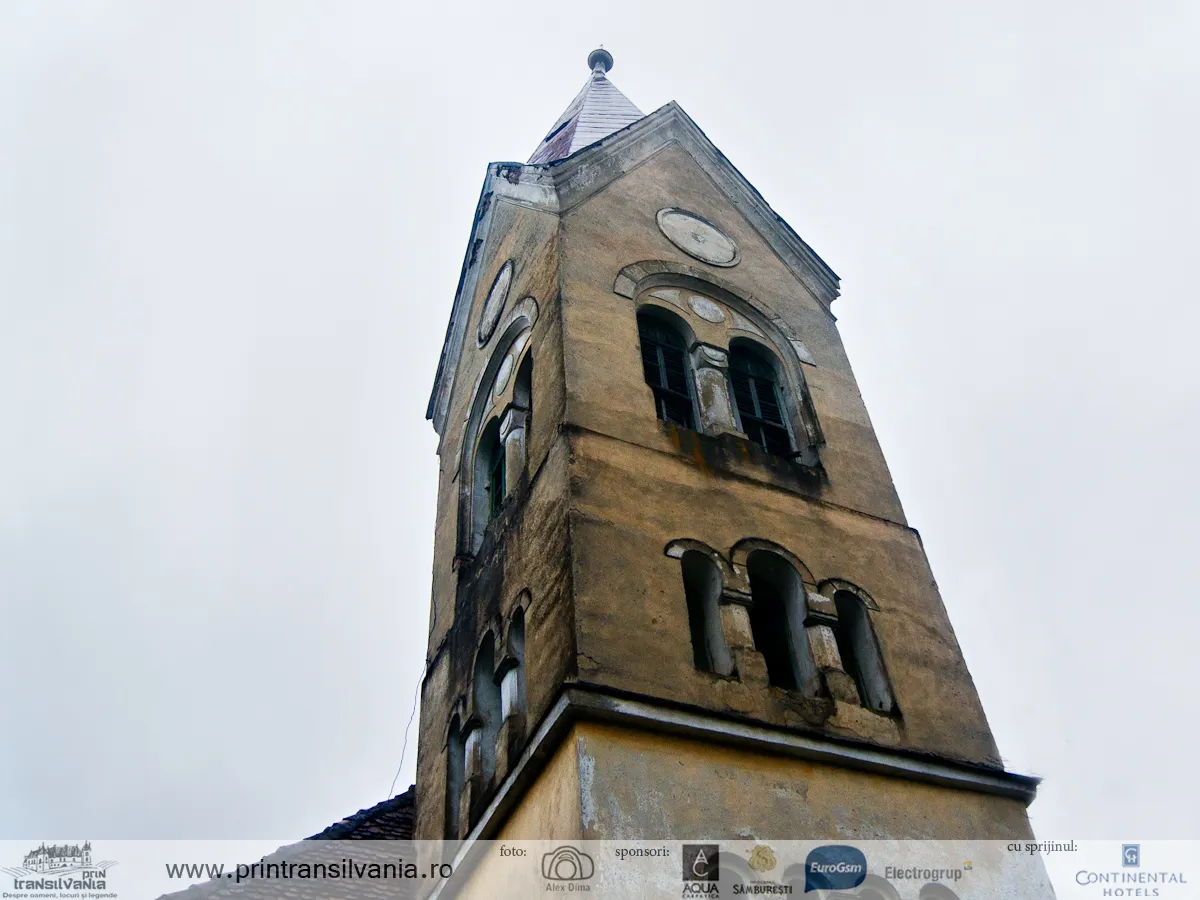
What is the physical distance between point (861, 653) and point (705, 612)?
5.51 feet

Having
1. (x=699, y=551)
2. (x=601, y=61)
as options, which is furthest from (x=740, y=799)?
(x=601, y=61)

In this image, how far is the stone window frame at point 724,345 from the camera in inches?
533

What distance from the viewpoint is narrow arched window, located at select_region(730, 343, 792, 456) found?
1390cm

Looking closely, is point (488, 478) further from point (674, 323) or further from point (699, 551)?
point (699, 551)

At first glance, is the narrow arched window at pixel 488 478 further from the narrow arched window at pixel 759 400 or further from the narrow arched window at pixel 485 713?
the narrow arched window at pixel 759 400

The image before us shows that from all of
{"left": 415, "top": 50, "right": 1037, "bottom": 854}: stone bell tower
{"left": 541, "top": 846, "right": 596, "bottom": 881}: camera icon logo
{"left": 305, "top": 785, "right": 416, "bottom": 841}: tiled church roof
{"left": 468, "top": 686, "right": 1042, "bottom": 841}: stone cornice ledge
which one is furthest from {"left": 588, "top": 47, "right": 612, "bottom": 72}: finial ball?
{"left": 541, "top": 846, "right": 596, "bottom": 881}: camera icon logo

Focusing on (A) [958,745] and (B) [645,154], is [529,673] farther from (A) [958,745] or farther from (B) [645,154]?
(B) [645,154]

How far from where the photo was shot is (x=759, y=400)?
14383 mm

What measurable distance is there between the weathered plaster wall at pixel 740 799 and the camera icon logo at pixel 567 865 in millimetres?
175

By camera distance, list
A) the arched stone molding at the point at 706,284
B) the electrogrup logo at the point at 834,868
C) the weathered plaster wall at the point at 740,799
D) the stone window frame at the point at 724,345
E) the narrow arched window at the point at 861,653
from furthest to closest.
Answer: the arched stone molding at the point at 706,284
the stone window frame at the point at 724,345
the narrow arched window at the point at 861,653
the electrogrup logo at the point at 834,868
the weathered plaster wall at the point at 740,799

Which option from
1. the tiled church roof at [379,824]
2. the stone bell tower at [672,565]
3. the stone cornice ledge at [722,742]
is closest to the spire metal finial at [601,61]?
the stone bell tower at [672,565]

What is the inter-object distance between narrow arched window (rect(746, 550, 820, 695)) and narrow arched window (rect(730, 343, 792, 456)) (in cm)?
183

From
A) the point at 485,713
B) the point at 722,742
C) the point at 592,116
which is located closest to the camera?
the point at 722,742

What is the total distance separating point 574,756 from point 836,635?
364 cm
